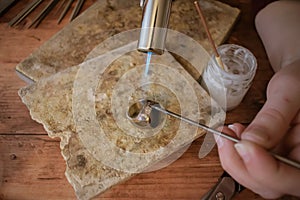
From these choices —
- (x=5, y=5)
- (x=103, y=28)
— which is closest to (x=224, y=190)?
(x=103, y=28)

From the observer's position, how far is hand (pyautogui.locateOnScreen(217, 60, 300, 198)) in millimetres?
516

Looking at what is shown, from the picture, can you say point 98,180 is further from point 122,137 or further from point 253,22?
point 253,22

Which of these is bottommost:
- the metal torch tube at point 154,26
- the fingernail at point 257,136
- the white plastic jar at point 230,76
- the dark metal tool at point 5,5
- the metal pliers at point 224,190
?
the metal pliers at point 224,190

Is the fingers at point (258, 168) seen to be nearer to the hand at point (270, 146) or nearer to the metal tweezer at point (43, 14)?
the hand at point (270, 146)

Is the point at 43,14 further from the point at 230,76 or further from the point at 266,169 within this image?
the point at 266,169

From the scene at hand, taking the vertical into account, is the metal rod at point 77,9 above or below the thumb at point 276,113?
below

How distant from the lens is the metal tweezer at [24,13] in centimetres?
91

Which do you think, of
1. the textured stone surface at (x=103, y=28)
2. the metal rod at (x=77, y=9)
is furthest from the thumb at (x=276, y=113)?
the metal rod at (x=77, y=9)

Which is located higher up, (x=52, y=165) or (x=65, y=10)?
(x=65, y=10)

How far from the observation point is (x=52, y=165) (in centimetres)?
72

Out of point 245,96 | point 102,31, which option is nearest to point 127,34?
point 102,31

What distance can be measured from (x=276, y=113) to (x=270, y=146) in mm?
59

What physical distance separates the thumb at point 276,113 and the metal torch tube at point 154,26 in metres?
0.21

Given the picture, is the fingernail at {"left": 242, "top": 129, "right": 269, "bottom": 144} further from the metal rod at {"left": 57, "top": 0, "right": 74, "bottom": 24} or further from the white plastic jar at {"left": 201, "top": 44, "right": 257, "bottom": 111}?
the metal rod at {"left": 57, "top": 0, "right": 74, "bottom": 24}
